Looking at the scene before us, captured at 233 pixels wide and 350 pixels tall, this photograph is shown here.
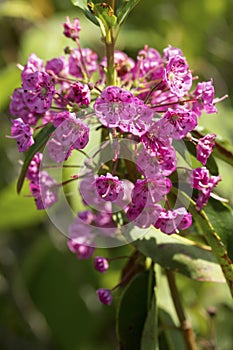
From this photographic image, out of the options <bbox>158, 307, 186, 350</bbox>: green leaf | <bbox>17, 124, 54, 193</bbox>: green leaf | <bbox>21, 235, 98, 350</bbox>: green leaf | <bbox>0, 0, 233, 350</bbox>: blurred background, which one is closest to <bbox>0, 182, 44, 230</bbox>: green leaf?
<bbox>0, 0, 233, 350</bbox>: blurred background

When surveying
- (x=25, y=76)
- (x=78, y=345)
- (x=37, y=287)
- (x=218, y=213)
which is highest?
(x=25, y=76)

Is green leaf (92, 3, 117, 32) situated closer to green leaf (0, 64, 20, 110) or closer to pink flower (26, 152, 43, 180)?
pink flower (26, 152, 43, 180)

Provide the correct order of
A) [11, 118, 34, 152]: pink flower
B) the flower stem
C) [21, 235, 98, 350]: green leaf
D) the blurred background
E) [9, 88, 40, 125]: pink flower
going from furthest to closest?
[21, 235, 98, 350]: green leaf → the blurred background → the flower stem → [9, 88, 40, 125]: pink flower → [11, 118, 34, 152]: pink flower

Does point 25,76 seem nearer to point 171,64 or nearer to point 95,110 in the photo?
point 95,110

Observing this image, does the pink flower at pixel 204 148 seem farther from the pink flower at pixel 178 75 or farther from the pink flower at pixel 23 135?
the pink flower at pixel 23 135

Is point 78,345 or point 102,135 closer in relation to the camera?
point 102,135

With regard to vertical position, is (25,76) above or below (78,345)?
above

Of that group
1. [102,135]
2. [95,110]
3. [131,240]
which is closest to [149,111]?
[95,110]

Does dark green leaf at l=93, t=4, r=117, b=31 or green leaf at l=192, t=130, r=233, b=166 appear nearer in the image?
dark green leaf at l=93, t=4, r=117, b=31

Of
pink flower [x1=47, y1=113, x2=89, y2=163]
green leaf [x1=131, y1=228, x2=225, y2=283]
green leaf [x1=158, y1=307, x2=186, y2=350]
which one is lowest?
green leaf [x1=158, y1=307, x2=186, y2=350]
